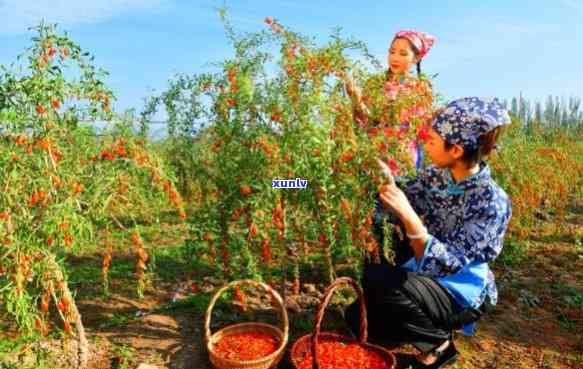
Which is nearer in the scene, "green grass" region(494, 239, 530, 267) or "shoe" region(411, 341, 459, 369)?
"shoe" region(411, 341, 459, 369)

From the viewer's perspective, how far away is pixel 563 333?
361 centimetres

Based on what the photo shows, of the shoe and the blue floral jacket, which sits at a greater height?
the blue floral jacket

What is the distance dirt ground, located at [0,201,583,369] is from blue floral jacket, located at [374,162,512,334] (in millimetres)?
704

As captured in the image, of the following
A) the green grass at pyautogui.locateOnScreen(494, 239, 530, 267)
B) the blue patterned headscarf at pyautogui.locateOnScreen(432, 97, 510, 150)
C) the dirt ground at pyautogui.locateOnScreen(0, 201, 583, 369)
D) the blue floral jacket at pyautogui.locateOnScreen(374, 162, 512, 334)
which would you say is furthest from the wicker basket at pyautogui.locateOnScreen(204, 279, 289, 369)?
the green grass at pyautogui.locateOnScreen(494, 239, 530, 267)

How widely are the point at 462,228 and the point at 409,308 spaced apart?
21.5 inches

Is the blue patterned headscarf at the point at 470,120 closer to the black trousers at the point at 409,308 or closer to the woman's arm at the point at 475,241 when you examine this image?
the woman's arm at the point at 475,241

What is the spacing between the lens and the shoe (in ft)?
9.52

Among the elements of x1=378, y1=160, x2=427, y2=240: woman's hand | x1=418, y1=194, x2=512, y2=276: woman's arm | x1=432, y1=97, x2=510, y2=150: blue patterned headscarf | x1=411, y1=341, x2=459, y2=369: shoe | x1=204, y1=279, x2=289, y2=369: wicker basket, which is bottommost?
x1=411, y1=341, x2=459, y2=369: shoe

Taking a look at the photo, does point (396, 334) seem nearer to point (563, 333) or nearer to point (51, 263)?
point (563, 333)

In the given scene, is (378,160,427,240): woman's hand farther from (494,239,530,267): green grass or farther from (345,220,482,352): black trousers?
(494,239,530,267): green grass

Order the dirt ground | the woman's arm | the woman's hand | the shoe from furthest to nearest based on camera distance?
1. the dirt ground
2. the shoe
3. the woman's arm
4. the woman's hand

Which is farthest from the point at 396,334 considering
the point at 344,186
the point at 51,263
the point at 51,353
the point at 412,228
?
the point at 51,353

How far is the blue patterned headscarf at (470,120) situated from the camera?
2432mm

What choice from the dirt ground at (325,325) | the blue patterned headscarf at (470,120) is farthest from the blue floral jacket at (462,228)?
the dirt ground at (325,325)
